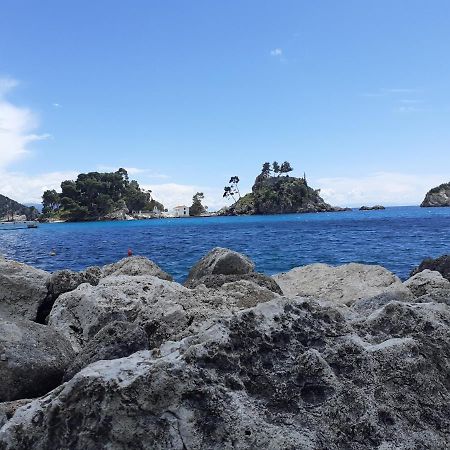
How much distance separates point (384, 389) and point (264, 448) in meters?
1.20

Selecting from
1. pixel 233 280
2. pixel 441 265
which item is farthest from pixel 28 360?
pixel 441 265

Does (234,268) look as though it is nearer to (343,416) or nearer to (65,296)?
(65,296)

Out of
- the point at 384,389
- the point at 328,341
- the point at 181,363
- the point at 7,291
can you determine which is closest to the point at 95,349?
the point at 181,363

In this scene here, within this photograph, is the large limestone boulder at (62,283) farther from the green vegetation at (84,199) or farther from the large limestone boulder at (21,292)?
the green vegetation at (84,199)

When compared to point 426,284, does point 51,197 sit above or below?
above

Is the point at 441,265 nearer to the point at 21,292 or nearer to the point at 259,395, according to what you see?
the point at 21,292

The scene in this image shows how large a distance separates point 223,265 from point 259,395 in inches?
381

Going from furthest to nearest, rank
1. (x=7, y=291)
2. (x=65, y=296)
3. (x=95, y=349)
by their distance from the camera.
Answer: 1. (x=7, y=291)
2. (x=65, y=296)
3. (x=95, y=349)

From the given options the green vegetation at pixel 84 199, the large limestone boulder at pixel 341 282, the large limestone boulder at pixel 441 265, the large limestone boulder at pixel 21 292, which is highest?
the green vegetation at pixel 84 199

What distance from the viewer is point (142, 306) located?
7852 millimetres

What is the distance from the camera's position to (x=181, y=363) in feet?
12.8

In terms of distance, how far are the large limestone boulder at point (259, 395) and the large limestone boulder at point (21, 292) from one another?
6237 mm

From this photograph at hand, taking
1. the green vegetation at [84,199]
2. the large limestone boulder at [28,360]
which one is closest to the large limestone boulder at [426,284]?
the large limestone boulder at [28,360]

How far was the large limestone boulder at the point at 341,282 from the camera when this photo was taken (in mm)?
15086
